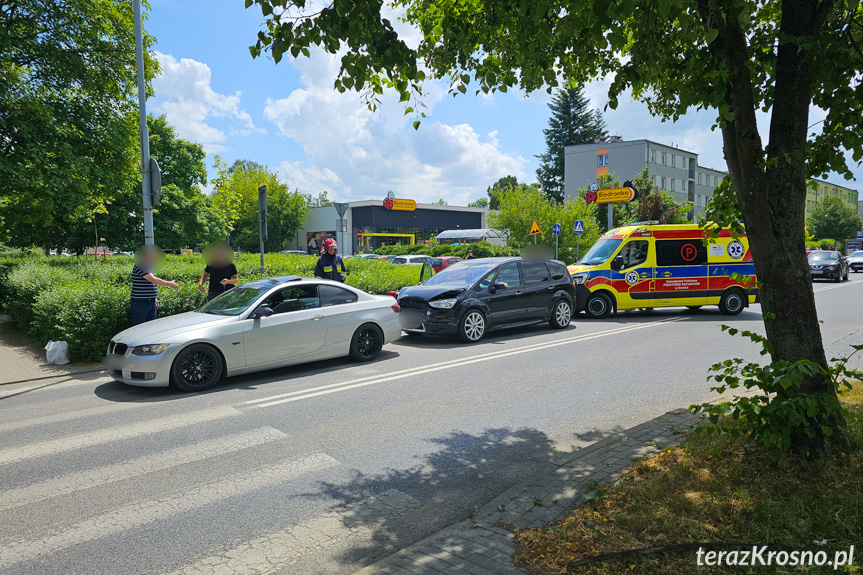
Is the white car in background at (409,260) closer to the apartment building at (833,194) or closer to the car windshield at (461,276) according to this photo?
the car windshield at (461,276)

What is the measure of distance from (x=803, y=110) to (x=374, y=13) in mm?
3286

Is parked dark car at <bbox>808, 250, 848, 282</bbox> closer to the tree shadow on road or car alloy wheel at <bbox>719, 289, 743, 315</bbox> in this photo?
car alloy wheel at <bbox>719, 289, 743, 315</bbox>

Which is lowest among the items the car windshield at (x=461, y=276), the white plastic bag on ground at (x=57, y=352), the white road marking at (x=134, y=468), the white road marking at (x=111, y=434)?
the white road marking at (x=134, y=468)

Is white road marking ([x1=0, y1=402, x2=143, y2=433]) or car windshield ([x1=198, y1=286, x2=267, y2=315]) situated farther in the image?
car windshield ([x1=198, y1=286, x2=267, y2=315])

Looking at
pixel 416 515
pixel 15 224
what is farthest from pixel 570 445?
pixel 15 224

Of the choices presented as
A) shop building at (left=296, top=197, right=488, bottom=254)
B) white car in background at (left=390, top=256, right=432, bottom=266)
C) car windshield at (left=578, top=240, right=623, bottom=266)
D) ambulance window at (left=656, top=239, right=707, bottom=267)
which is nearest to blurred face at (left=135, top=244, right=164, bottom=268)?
car windshield at (left=578, top=240, right=623, bottom=266)

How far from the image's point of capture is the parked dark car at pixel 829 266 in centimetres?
2997

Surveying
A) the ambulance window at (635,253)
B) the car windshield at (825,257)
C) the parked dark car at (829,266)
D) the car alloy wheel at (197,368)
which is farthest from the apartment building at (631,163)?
the car alloy wheel at (197,368)

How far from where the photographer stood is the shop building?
6081cm

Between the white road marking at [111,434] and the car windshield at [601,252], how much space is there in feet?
36.2

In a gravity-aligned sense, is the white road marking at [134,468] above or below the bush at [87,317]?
below

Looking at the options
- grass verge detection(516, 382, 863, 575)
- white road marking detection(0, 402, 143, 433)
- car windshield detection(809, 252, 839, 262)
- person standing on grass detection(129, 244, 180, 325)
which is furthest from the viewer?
car windshield detection(809, 252, 839, 262)

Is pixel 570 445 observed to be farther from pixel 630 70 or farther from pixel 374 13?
pixel 374 13

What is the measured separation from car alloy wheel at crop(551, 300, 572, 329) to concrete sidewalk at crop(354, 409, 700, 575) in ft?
24.9
